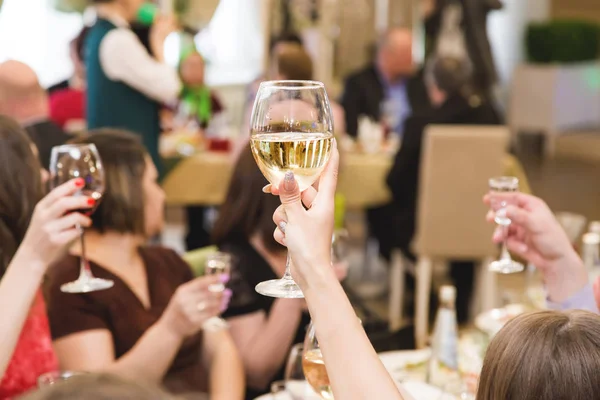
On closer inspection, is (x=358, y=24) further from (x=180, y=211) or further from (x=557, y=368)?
(x=557, y=368)

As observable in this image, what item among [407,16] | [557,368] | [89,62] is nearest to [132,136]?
[557,368]

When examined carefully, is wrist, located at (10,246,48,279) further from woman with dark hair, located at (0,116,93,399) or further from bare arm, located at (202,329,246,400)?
bare arm, located at (202,329,246,400)

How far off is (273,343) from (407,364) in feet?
1.80

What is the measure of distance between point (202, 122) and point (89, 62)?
60.3 inches

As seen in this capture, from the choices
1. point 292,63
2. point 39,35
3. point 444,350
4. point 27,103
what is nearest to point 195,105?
point 292,63

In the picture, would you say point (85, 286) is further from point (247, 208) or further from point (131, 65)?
point (131, 65)

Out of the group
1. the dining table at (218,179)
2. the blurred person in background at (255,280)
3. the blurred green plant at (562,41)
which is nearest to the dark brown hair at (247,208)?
the blurred person in background at (255,280)

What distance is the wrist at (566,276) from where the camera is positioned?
62.4 inches

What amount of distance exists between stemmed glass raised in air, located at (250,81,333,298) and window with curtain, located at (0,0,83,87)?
5251 millimetres

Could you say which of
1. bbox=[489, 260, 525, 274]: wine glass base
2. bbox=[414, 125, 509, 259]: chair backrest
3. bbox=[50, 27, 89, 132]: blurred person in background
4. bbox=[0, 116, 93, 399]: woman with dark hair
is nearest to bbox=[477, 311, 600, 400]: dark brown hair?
bbox=[489, 260, 525, 274]: wine glass base

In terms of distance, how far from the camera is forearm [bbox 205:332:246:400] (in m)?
2.16

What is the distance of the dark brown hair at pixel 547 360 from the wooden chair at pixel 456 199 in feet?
9.32

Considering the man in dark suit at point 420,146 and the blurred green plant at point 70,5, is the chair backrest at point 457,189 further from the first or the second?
the blurred green plant at point 70,5

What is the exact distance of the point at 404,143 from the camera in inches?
175
